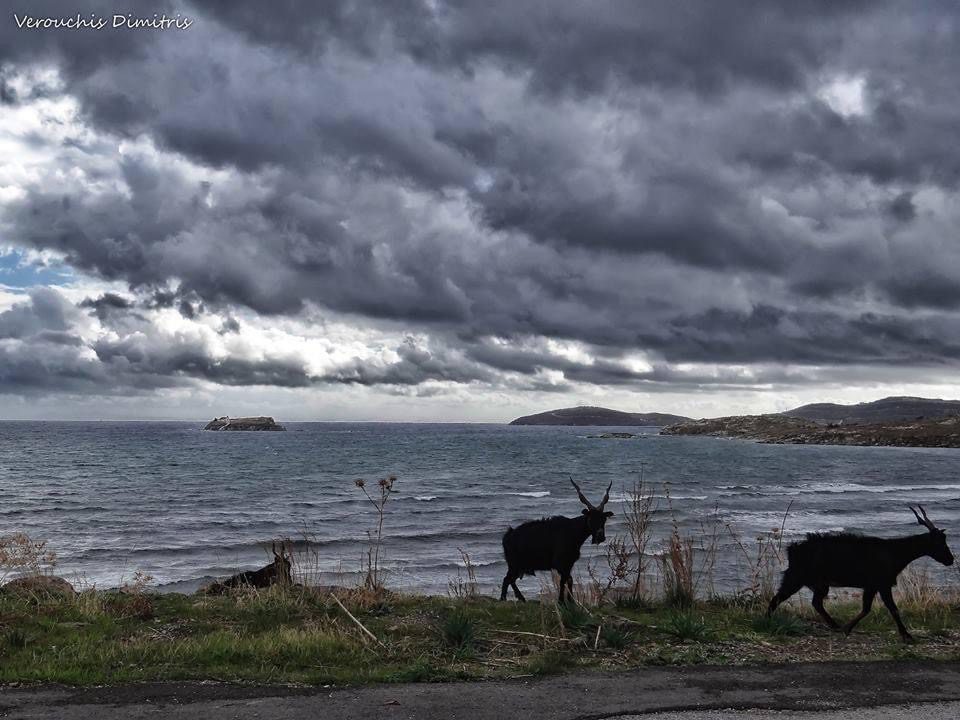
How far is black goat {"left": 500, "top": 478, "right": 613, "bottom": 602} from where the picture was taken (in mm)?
12000

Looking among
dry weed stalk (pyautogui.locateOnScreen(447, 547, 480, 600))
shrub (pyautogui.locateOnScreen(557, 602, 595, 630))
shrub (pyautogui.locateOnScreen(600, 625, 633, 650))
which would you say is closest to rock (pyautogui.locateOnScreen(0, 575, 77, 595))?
dry weed stalk (pyautogui.locateOnScreen(447, 547, 480, 600))

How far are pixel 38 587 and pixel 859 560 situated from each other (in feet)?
41.1

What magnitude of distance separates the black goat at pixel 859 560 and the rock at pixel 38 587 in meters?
11.1

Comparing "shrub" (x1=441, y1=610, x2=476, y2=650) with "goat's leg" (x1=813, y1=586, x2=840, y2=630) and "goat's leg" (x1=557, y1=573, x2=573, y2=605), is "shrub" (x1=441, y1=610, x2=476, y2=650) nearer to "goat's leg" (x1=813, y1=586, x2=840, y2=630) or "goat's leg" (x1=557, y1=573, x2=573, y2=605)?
"goat's leg" (x1=557, y1=573, x2=573, y2=605)

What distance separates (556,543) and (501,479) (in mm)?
48479

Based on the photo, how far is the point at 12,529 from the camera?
3341 centimetres

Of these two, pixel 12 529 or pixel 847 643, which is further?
pixel 12 529

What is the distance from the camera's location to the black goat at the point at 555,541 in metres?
12.0

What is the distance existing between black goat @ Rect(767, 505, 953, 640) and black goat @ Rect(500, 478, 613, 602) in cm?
281

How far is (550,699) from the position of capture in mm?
7211

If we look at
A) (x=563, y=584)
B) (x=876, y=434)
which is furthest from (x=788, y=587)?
(x=876, y=434)

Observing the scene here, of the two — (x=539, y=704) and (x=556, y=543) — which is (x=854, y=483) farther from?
(x=539, y=704)

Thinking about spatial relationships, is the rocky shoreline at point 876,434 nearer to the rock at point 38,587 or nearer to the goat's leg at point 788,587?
the goat's leg at point 788,587

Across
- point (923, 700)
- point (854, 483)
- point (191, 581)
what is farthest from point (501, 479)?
point (923, 700)
